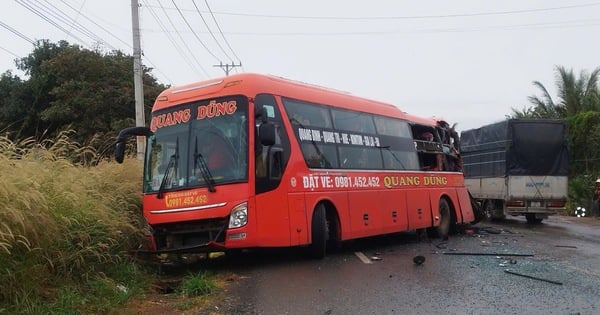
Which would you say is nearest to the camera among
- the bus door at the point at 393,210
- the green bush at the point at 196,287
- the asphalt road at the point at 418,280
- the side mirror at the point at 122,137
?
the asphalt road at the point at 418,280

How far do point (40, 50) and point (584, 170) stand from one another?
1167 inches

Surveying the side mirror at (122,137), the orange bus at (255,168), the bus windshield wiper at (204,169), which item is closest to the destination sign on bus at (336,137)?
the orange bus at (255,168)

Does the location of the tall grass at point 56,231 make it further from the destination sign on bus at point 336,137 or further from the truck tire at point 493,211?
the truck tire at point 493,211

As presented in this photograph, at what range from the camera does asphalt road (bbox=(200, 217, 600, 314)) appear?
6719 millimetres

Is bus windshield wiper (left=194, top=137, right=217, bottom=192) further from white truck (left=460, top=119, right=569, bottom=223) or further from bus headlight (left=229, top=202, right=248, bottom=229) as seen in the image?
white truck (left=460, top=119, right=569, bottom=223)

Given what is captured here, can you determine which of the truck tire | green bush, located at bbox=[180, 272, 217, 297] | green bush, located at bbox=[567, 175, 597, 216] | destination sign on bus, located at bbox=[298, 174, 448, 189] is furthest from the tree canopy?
green bush, located at bbox=[567, 175, 597, 216]

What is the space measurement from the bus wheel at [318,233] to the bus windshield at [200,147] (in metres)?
1.74

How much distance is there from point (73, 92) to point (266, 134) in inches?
815

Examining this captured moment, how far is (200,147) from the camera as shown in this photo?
9.08m

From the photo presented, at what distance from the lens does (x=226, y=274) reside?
8.83 meters

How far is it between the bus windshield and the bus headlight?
44 centimetres

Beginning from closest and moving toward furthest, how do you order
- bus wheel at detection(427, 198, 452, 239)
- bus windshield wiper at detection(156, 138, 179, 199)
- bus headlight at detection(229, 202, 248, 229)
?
bus headlight at detection(229, 202, 248, 229), bus windshield wiper at detection(156, 138, 179, 199), bus wheel at detection(427, 198, 452, 239)

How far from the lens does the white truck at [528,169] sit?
63.4 ft

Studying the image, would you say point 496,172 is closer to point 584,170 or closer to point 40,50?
point 584,170
